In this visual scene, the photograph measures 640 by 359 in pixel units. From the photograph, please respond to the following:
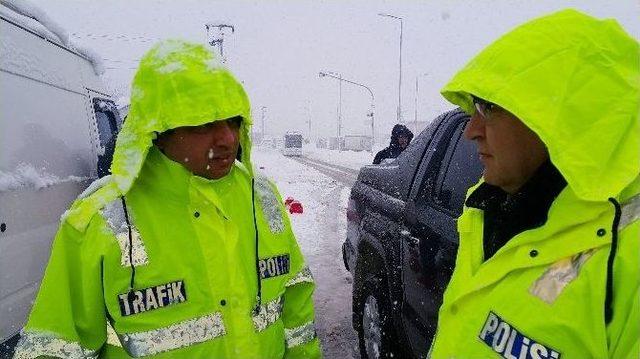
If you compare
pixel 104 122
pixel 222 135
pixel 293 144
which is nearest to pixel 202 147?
pixel 222 135

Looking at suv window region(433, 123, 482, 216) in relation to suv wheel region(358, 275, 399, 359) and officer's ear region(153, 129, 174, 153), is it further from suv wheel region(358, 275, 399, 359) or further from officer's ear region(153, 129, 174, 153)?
officer's ear region(153, 129, 174, 153)

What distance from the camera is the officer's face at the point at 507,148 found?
4.28 ft

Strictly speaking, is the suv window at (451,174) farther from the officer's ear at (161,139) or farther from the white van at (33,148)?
the white van at (33,148)

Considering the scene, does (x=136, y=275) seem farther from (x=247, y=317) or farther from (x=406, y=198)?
(x=406, y=198)

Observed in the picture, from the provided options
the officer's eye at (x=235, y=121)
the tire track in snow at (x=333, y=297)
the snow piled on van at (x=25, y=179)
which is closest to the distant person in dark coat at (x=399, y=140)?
the tire track in snow at (x=333, y=297)

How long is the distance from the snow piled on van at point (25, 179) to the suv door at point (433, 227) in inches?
90.8

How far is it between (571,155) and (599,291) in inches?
13.0

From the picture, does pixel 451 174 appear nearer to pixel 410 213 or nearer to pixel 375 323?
pixel 410 213

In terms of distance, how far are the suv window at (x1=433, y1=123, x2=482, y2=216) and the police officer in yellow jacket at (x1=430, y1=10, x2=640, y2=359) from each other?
100cm

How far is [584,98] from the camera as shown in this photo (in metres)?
1.09

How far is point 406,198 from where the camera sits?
2.96 meters

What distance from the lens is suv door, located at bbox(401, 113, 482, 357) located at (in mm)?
2256

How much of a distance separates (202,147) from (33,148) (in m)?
1.95

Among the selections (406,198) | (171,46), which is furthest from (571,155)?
(406,198)
